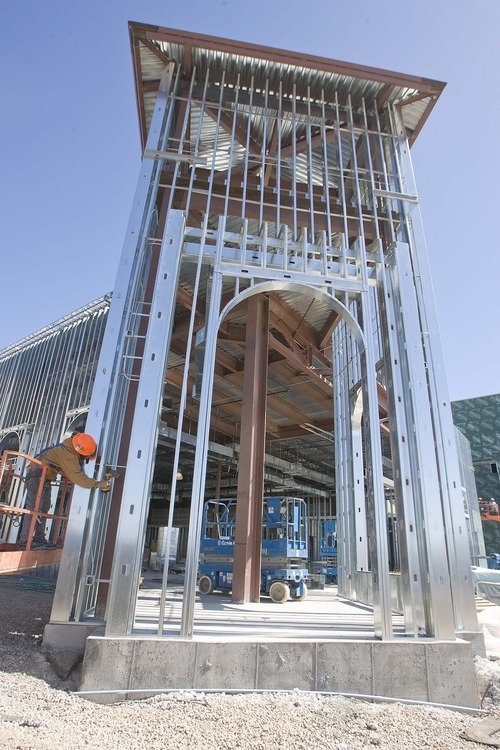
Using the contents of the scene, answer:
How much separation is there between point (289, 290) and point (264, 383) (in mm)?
3902

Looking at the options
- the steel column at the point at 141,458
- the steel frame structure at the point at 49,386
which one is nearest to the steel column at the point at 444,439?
the steel column at the point at 141,458

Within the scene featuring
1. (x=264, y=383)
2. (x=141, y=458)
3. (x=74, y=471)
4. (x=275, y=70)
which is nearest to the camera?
(x=141, y=458)

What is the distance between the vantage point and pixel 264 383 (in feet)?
37.7

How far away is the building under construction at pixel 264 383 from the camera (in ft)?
15.3

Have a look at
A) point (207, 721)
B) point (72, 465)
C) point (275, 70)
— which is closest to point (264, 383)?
point (72, 465)

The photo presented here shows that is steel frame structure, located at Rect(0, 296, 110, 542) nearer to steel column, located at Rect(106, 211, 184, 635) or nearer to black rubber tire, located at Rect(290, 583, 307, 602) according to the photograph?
black rubber tire, located at Rect(290, 583, 307, 602)

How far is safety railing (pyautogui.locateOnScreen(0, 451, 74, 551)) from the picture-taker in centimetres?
1377

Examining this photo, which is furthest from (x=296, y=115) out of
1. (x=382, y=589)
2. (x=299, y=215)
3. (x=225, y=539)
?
(x=225, y=539)

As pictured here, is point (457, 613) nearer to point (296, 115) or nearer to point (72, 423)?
point (296, 115)

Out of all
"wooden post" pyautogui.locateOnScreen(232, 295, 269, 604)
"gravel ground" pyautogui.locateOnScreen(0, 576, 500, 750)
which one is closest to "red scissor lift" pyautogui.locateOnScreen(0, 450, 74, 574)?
"wooden post" pyautogui.locateOnScreen(232, 295, 269, 604)

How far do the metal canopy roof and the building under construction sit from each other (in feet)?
0.12

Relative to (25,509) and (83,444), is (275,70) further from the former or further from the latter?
(25,509)

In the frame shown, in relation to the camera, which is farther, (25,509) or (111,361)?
(25,509)

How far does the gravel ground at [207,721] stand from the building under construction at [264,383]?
0.25m
